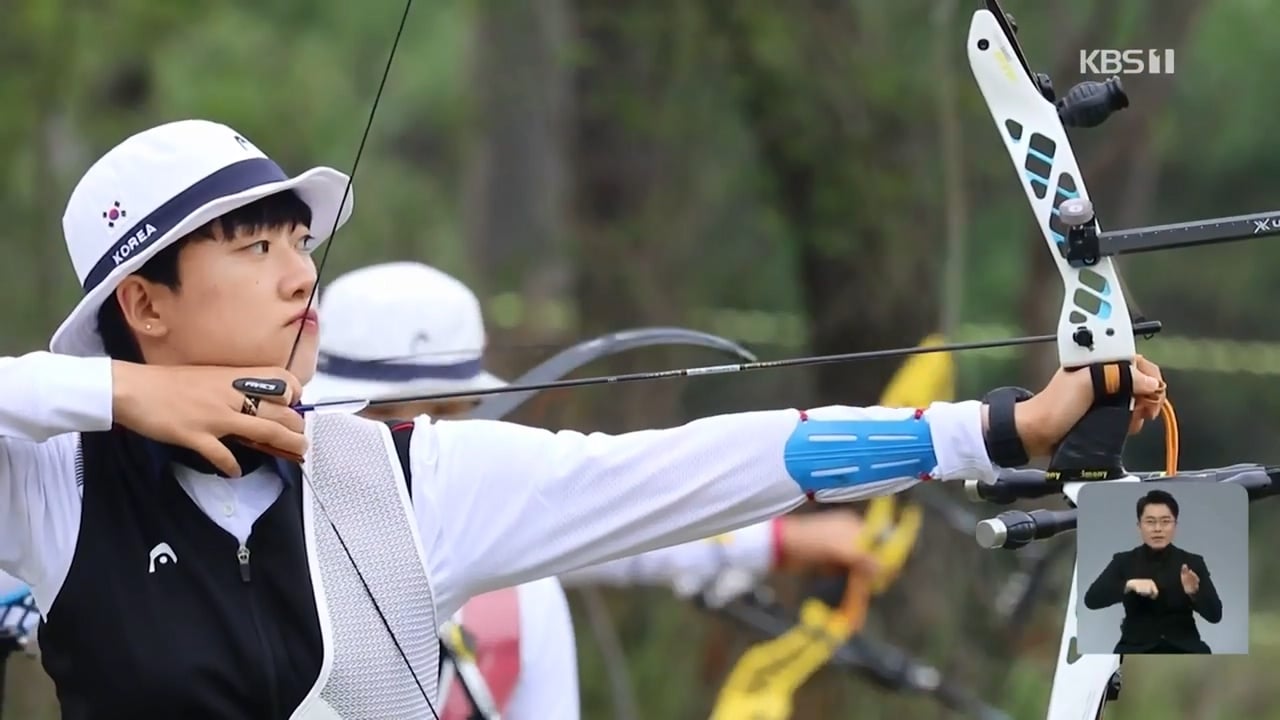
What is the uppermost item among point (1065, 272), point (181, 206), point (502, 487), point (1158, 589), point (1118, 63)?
point (1118, 63)

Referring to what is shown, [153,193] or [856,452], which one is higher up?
[153,193]

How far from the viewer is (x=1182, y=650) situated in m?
1.83

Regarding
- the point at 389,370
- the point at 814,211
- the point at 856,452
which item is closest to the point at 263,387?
the point at 856,452

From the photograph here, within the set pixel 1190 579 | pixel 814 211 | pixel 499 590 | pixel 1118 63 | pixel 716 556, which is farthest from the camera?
pixel 814 211

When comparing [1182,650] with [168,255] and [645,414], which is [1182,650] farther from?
[645,414]

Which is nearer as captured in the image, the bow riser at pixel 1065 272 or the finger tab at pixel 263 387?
the bow riser at pixel 1065 272

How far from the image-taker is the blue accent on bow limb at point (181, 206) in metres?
2.20

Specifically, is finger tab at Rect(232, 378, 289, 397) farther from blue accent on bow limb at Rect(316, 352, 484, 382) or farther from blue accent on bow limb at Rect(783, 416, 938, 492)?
blue accent on bow limb at Rect(316, 352, 484, 382)

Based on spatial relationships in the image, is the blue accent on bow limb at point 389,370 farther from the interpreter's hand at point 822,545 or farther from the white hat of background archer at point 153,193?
the white hat of background archer at point 153,193

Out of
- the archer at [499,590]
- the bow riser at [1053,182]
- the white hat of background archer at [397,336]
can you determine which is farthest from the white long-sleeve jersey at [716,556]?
the bow riser at [1053,182]

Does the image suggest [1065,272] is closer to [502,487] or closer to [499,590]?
[502,487]

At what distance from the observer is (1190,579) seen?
71.1 inches

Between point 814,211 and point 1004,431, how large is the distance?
162 inches

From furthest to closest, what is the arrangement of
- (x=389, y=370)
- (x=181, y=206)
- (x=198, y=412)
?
(x=389, y=370)
(x=181, y=206)
(x=198, y=412)
